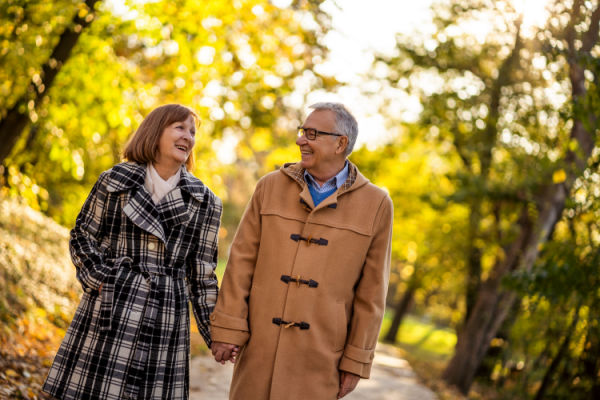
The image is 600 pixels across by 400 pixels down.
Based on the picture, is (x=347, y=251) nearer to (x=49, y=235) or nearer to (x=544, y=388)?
(x=544, y=388)

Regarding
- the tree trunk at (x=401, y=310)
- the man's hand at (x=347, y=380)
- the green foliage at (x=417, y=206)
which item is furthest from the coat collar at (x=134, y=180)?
the tree trunk at (x=401, y=310)

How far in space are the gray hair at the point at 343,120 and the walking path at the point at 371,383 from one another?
451 centimetres

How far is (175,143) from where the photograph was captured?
4.09m

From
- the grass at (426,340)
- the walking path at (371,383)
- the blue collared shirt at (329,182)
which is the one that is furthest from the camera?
the grass at (426,340)

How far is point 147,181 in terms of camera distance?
4.08 metres

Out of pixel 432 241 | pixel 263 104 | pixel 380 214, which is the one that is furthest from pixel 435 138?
pixel 380 214

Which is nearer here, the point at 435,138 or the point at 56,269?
the point at 56,269

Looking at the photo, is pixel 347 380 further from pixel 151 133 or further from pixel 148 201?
pixel 151 133

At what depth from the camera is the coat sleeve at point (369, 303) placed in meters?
3.97

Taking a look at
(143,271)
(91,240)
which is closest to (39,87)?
(91,240)

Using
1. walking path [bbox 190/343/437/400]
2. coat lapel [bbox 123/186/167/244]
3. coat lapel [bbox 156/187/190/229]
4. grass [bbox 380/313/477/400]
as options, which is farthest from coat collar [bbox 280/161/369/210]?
grass [bbox 380/313/477/400]

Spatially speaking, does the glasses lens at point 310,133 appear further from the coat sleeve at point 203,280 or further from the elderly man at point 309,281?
the coat sleeve at point 203,280

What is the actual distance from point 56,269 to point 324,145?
274 inches

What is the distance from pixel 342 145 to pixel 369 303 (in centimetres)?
91
